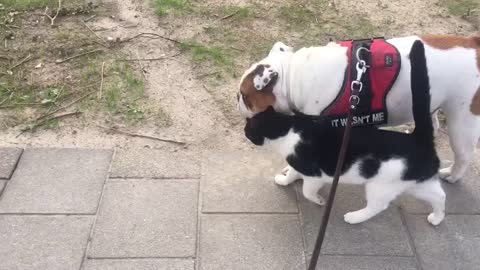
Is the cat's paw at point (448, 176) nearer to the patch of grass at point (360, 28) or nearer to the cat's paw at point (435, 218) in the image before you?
the cat's paw at point (435, 218)

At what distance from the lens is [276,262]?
9.92 feet

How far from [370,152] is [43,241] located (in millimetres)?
1874

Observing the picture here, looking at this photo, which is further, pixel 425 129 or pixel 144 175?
pixel 144 175

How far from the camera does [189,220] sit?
322cm

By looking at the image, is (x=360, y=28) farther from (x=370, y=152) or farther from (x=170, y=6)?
(x=370, y=152)

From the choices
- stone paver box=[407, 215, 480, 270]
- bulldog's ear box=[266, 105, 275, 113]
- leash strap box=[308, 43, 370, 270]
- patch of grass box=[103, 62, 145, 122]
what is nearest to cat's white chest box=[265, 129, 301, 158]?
bulldog's ear box=[266, 105, 275, 113]

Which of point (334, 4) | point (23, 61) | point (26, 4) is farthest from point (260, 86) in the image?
point (26, 4)

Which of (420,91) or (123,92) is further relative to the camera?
(123,92)

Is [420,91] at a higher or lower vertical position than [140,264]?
higher

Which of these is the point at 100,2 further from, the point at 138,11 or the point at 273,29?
the point at 273,29

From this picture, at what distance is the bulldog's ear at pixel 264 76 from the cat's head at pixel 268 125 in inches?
6.1

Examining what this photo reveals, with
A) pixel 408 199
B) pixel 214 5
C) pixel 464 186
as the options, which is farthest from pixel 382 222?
pixel 214 5

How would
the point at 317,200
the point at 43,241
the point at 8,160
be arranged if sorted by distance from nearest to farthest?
the point at 43,241
the point at 317,200
the point at 8,160

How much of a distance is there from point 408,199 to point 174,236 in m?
1.50
